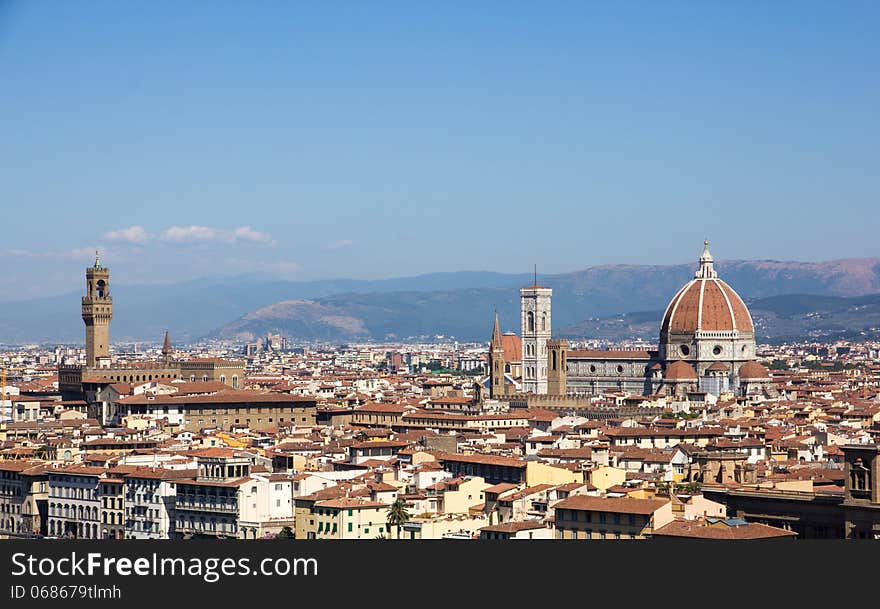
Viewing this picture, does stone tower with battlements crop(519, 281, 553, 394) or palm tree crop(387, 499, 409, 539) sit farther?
stone tower with battlements crop(519, 281, 553, 394)

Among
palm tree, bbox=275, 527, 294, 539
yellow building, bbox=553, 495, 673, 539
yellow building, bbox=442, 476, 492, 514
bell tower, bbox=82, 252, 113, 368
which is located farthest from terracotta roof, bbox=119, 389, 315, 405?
yellow building, bbox=553, 495, 673, 539

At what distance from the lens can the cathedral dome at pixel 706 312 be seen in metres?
117

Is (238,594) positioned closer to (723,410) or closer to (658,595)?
(658,595)

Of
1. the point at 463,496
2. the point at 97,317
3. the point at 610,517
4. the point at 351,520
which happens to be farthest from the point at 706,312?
the point at 610,517

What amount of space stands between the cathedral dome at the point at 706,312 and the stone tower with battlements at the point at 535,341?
6479mm

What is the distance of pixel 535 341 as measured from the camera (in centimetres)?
→ 11719

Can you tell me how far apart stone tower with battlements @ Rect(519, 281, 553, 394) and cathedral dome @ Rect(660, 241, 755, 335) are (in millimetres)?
6479

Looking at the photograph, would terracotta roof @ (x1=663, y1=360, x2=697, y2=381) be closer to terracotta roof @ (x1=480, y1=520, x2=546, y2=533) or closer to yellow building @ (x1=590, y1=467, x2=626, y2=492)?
yellow building @ (x1=590, y1=467, x2=626, y2=492)

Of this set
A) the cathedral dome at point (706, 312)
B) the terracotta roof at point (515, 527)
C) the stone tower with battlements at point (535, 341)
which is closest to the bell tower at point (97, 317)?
the stone tower with battlements at point (535, 341)

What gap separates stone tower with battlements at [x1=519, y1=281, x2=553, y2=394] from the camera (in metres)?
116

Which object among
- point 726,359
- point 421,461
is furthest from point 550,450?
point 726,359

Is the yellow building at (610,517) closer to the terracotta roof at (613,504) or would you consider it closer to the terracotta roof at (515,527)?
the terracotta roof at (613,504)

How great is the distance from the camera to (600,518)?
41500 millimetres

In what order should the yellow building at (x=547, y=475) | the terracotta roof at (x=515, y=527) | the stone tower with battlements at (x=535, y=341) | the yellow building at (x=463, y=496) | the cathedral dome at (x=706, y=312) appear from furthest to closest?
the cathedral dome at (x=706, y=312)
the stone tower with battlements at (x=535, y=341)
the yellow building at (x=547, y=475)
the yellow building at (x=463, y=496)
the terracotta roof at (x=515, y=527)
